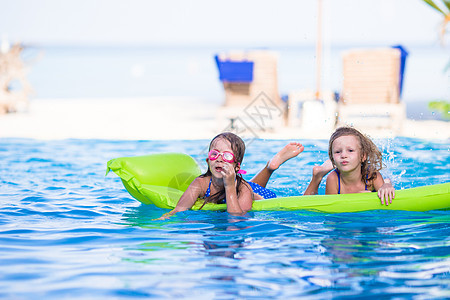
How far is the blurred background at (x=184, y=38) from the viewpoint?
25.3m

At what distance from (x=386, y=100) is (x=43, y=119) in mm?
6357

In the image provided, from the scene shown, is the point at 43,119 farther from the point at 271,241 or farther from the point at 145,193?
the point at 271,241

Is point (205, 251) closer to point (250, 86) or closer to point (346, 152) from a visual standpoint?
point (346, 152)

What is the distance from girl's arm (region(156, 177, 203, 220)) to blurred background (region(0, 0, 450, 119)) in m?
18.3

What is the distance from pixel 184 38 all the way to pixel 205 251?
1133 inches

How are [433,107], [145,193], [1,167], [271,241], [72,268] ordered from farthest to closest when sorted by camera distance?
[433,107] → [1,167] → [145,193] → [271,241] → [72,268]

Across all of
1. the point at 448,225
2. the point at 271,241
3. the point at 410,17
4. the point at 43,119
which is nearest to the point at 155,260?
the point at 271,241

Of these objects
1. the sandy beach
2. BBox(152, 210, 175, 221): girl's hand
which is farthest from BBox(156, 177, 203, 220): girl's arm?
the sandy beach

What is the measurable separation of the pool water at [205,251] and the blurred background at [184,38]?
1798 centimetres

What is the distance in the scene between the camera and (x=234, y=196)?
3889 millimetres

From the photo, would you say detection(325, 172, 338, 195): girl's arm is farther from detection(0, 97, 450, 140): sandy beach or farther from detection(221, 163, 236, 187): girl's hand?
detection(0, 97, 450, 140): sandy beach

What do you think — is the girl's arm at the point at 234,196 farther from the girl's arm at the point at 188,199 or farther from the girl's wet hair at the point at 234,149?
the girl's arm at the point at 188,199

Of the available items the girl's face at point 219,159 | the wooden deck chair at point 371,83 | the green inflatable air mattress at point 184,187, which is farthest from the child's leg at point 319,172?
the wooden deck chair at point 371,83

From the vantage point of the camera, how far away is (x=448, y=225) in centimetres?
371
